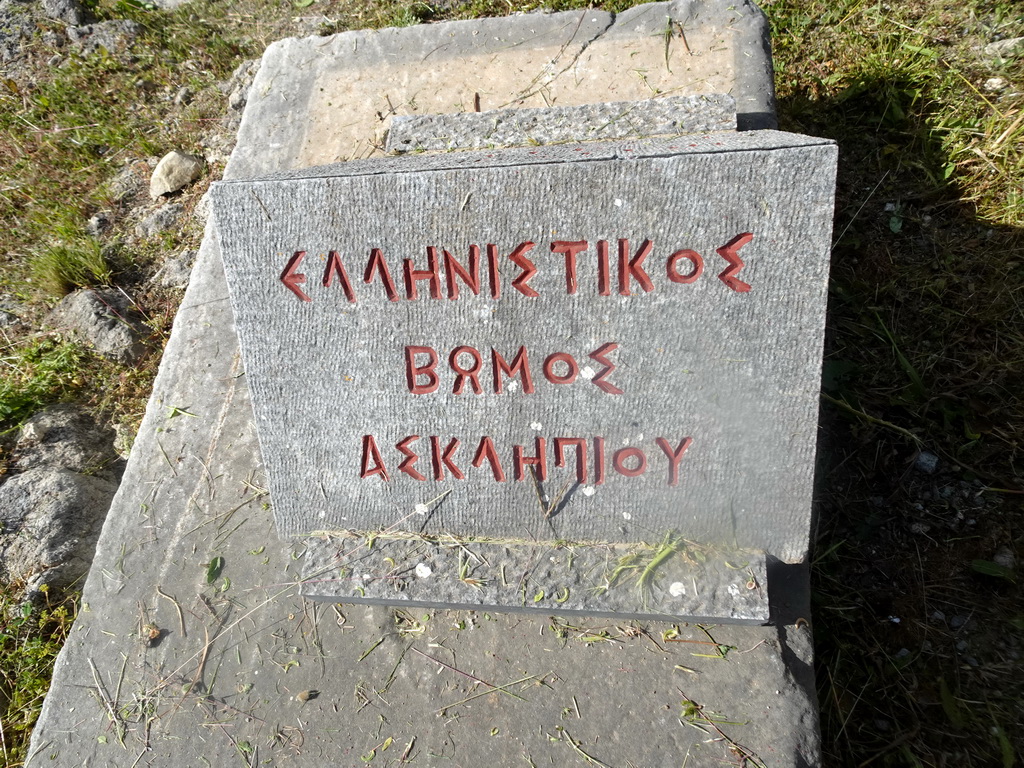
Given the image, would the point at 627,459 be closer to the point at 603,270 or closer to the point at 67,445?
the point at 603,270

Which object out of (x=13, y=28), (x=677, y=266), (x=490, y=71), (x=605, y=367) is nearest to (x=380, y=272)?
(x=605, y=367)

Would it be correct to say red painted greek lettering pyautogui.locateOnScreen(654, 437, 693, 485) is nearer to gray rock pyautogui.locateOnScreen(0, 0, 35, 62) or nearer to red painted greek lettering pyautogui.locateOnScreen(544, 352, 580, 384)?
red painted greek lettering pyautogui.locateOnScreen(544, 352, 580, 384)

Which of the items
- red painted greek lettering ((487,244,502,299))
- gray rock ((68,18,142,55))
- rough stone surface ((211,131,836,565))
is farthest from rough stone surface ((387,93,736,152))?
gray rock ((68,18,142,55))

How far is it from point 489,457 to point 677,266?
846mm

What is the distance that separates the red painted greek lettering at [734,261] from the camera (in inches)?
71.3

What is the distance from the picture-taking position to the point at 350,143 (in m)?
3.25

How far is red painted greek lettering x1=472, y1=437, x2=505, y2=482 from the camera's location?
83.7 inches

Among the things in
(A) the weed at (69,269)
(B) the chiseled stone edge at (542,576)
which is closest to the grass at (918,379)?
(B) the chiseled stone edge at (542,576)

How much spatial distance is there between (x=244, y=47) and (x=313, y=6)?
1.75 ft

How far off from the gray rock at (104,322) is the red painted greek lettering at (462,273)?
2.16 m

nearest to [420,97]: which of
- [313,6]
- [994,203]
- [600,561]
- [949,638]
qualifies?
[313,6]

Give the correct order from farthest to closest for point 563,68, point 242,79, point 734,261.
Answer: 1. point 242,79
2. point 563,68
3. point 734,261

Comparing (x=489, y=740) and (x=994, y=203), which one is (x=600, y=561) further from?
(x=994, y=203)

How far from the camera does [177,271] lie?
3510 millimetres
